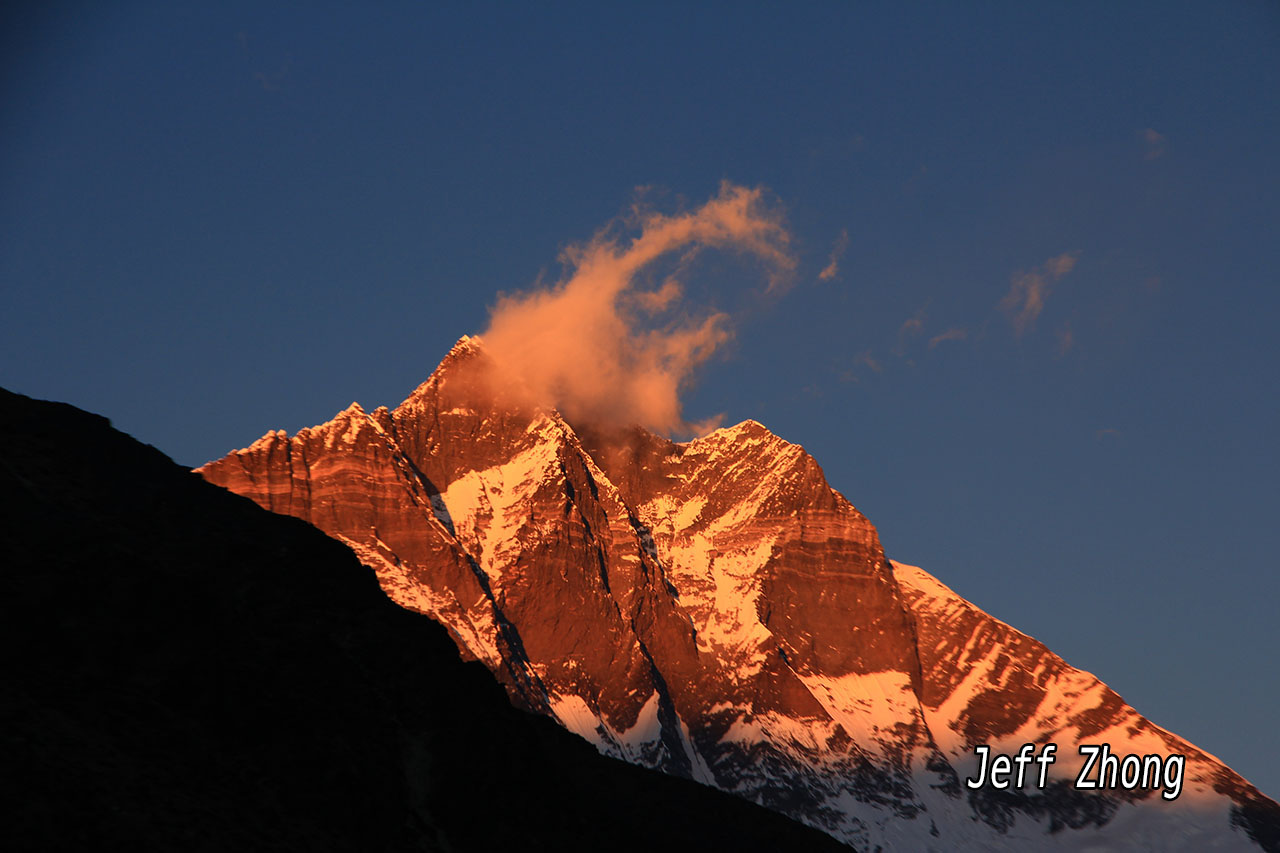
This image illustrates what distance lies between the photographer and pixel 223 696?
106 meters

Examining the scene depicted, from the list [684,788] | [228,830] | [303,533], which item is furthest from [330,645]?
[684,788]

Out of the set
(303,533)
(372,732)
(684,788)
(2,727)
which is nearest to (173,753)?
(2,727)

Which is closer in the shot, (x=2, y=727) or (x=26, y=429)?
(x=2, y=727)

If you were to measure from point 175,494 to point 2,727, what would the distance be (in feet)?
160

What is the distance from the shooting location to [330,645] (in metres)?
118

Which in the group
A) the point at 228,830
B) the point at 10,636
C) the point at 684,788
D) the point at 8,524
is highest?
the point at 684,788

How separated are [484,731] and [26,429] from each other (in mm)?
46360

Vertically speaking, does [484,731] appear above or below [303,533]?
below

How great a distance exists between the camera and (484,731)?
397ft

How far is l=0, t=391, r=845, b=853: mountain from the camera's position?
87.6 m

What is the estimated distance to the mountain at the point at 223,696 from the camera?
287ft

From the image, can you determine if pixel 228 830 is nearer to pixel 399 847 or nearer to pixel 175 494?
pixel 399 847

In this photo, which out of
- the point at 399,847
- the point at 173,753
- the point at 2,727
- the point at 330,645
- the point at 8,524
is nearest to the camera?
the point at 2,727

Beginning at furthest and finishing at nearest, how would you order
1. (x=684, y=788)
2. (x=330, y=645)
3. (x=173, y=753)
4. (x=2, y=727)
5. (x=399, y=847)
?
(x=684, y=788) < (x=330, y=645) < (x=399, y=847) < (x=173, y=753) < (x=2, y=727)
